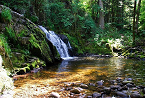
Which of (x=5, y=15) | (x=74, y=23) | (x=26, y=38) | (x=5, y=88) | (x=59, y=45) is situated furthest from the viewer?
(x=74, y=23)

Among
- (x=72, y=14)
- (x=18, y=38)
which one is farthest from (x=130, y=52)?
(x=18, y=38)

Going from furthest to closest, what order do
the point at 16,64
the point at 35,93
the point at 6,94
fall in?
the point at 16,64 < the point at 35,93 < the point at 6,94

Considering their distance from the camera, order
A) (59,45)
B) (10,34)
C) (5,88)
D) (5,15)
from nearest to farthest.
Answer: (5,88), (5,15), (10,34), (59,45)

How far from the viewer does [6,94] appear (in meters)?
3.56

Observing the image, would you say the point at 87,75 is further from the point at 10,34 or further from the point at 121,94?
the point at 10,34

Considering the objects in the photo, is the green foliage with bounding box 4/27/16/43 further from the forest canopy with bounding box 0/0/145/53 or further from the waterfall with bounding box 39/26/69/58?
the forest canopy with bounding box 0/0/145/53

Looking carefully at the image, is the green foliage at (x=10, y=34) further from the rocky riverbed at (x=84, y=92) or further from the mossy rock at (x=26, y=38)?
the rocky riverbed at (x=84, y=92)

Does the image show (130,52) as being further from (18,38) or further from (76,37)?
(18,38)

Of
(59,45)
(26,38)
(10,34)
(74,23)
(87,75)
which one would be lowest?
(87,75)

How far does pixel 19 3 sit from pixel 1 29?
8541 millimetres

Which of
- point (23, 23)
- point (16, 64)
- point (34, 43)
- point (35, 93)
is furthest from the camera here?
point (23, 23)

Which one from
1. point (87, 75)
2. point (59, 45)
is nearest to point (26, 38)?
point (87, 75)

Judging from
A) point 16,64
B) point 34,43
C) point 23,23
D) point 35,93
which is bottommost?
point 35,93

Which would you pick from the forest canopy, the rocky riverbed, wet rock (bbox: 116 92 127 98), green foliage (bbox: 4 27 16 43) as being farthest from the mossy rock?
wet rock (bbox: 116 92 127 98)
